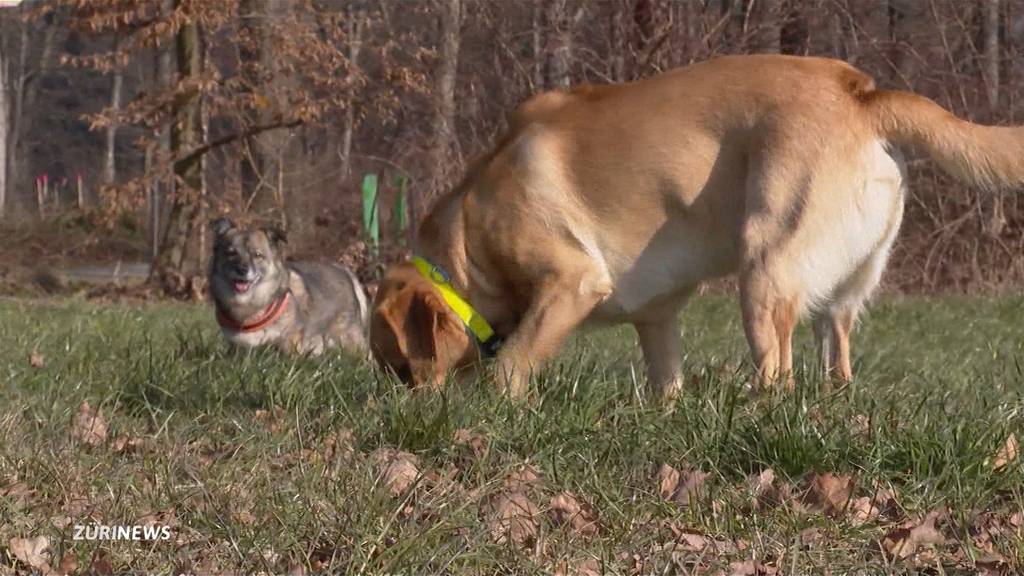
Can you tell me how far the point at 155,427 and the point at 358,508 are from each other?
153cm

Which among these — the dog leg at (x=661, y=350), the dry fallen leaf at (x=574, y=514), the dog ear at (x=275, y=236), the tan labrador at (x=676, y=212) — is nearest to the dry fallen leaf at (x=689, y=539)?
the dry fallen leaf at (x=574, y=514)

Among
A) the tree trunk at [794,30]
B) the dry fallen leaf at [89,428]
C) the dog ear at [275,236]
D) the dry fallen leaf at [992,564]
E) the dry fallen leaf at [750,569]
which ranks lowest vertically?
the dog ear at [275,236]

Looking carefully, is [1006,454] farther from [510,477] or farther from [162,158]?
[162,158]

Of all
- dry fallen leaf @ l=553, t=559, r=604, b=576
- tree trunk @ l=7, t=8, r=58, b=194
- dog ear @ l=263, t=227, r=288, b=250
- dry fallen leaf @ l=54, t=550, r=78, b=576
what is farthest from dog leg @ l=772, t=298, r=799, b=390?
tree trunk @ l=7, t=8, r=58, b=194

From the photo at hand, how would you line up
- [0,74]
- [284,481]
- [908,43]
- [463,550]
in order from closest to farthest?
[463,550] → [284,481] → [908,43] → [0,74]

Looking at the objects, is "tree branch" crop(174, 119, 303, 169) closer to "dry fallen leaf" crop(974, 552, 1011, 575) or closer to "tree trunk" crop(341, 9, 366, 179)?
"tree trunk" crop(341, 9, 366, 179)

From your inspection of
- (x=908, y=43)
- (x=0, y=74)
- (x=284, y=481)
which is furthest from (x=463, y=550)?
(x=0, y=74)

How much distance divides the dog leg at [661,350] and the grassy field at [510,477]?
615 millimetres

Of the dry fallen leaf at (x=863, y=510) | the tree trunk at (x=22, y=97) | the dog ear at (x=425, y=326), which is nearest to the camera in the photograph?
the dry fallen leaf at (x=863, y=510)

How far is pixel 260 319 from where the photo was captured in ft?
30.2

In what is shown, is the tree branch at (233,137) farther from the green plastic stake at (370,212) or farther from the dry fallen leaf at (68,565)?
the dry fallen leaf at (68,565)

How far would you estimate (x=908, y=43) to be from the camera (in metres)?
17.4

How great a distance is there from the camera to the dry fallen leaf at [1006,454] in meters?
3.84

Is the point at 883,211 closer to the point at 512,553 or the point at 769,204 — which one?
the point at 769,204
